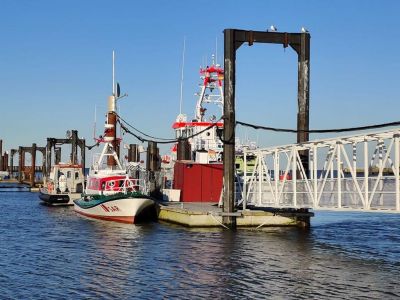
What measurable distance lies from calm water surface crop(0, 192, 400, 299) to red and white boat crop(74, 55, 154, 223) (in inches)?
90.2

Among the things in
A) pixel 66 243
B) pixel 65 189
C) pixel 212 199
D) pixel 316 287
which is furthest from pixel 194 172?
pixel 316 287

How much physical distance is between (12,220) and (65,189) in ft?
67.3

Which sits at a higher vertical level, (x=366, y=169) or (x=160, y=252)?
(x=366, y=169)

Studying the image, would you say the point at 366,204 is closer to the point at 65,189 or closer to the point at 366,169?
the point at 366,169

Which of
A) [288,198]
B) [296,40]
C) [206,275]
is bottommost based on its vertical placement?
[206,275]

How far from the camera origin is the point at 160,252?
1112 inches

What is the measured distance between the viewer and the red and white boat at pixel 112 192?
137ft

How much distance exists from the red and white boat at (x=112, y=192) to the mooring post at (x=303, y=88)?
11.4 m

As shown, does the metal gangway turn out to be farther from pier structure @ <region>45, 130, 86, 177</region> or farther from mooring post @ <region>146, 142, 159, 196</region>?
pier structure @ <region>45, 130, 86, 177</region>

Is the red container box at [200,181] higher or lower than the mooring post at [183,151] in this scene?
lower

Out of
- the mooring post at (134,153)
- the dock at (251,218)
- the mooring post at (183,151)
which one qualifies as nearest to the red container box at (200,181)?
the mooring post at (183,151)

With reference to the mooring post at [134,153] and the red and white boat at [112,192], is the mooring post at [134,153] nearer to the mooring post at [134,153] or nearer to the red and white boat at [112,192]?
the mooring post at [134,153]

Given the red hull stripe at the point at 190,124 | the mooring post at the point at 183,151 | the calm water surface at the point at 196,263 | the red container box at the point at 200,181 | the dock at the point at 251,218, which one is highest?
the red hull stripe at the point at 190,124

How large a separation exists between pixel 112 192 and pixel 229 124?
45.9 ft
